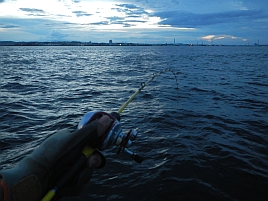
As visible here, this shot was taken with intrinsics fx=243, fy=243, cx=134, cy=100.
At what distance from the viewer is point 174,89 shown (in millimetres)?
15289

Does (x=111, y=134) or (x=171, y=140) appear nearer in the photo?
(x=111, y=134)

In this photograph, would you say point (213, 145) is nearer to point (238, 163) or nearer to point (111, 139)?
point (238, 163)

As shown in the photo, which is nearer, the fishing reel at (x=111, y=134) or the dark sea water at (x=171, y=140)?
the fishing reel at (x=111, y=134)

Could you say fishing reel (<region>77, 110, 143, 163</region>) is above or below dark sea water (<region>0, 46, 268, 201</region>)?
above

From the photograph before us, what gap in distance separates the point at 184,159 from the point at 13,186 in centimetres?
442

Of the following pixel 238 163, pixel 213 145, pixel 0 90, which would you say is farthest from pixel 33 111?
pixel 238 163

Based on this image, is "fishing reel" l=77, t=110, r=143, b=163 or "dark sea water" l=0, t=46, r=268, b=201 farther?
"dark sea water" l=0, t=46, r=268, b=201

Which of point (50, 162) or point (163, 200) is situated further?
point (163, 200)

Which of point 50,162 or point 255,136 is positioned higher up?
point 50,162

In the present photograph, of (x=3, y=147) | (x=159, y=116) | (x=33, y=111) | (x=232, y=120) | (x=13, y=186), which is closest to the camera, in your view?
(x=13, y=186)

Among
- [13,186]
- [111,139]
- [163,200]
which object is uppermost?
[111,139]

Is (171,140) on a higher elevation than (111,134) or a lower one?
lower

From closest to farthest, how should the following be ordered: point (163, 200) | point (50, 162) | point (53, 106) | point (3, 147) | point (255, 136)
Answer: point (50, 162) → point (163, 200) → point (3, 147) → point (255, 136) → point (53, 106)

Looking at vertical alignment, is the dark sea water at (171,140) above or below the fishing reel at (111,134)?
below
